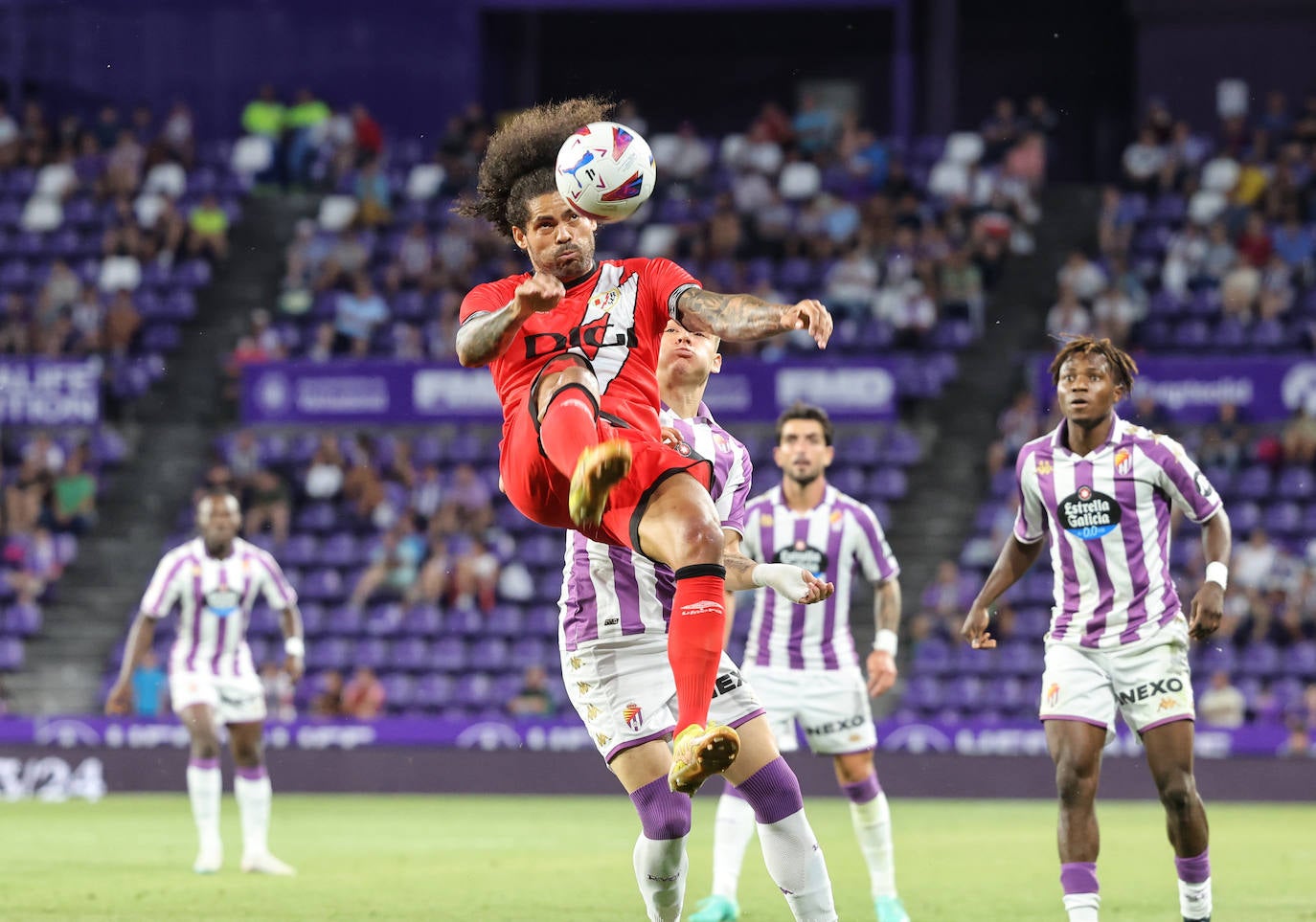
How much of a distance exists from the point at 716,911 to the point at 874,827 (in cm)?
90

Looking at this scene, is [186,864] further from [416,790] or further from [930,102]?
[930,102]

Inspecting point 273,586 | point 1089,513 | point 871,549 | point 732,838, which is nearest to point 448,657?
point 273,586

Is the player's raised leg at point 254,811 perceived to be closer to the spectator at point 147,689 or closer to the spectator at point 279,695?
the spectator at point 279,695

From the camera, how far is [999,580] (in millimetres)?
8406

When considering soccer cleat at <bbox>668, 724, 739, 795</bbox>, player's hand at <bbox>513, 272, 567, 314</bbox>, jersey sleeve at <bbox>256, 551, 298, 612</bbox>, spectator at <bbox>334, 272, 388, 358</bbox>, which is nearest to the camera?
soccer cleat at <bbox>668, 724, 739, 795</bbox>

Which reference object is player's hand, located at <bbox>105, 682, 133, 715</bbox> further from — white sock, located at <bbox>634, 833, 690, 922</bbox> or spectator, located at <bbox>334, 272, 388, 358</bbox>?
spectator, located at <bbox>334, 272, 388, 358</bbox>

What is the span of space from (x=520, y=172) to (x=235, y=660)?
7.01 meters

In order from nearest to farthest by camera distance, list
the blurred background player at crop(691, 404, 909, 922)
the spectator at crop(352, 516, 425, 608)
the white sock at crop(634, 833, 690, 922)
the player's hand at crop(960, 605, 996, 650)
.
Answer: the white sock at crop(634, 833, 690, 922) → the player's hand at crop(960, 605, 996, 650) → the blurred background player at crop(691, 404, 909, 922) → the spectator at crop(352, 516, 425, 608)

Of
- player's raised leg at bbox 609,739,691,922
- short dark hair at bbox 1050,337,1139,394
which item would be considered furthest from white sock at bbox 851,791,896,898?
player's raised leg at bbox 609,739,691,922

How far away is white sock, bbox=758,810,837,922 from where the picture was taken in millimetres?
6289

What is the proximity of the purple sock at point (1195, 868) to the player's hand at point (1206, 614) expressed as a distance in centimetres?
92

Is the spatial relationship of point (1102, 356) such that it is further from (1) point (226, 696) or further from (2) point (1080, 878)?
(1) point (226, 696)

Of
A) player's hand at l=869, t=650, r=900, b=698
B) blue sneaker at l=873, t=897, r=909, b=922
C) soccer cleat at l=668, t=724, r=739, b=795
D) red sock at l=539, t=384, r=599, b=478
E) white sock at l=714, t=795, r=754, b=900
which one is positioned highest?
red sock at l=539, t=384, r=599, b=478

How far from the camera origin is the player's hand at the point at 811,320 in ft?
17.8
